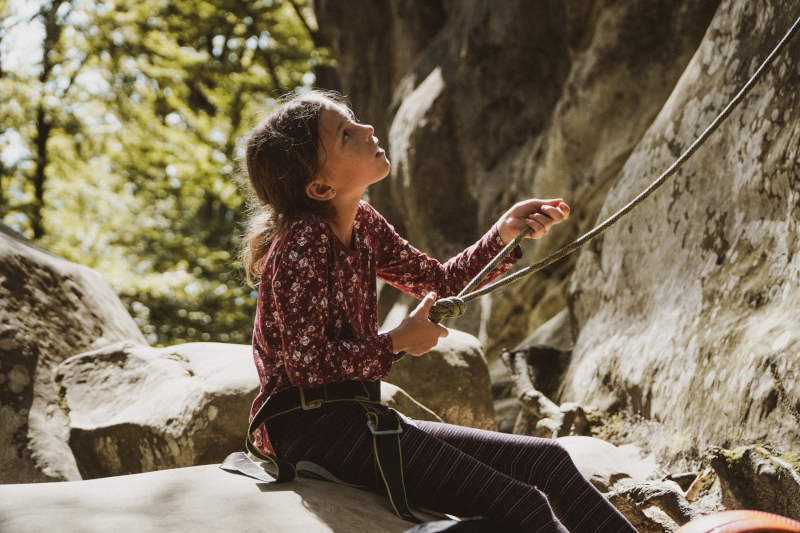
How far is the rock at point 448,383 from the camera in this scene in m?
3.68

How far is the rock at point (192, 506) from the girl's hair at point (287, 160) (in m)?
0.82

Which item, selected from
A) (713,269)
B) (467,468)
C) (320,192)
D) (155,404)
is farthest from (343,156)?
(155,404)

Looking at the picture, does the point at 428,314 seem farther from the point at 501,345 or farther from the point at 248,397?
the point at 501,345

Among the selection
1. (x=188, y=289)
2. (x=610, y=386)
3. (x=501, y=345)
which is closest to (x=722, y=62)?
(x=610, y=386)

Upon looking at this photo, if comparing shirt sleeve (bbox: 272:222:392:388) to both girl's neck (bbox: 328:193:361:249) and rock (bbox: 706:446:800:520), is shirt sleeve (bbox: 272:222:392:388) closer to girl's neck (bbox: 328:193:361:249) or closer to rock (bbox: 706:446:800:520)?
girl's neck (bbox: 328:193:361:249)

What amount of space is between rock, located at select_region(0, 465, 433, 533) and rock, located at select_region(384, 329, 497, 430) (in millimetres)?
1703

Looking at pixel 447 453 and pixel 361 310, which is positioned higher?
pixel 361 310

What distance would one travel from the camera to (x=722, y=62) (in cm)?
339

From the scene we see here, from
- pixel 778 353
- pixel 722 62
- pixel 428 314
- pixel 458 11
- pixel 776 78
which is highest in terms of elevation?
pixel 458 11

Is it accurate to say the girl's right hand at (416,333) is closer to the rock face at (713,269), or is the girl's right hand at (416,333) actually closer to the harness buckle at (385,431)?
the harness buckle at (385,431)

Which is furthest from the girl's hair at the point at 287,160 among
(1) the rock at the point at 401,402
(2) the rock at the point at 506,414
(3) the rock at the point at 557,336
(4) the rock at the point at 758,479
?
(2) the rock at the point at 506,414

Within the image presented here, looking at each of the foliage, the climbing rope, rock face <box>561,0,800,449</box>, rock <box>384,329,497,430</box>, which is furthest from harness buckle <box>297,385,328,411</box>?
the foliage

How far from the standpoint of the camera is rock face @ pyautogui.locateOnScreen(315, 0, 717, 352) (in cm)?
597

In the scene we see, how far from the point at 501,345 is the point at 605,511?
552 cm
